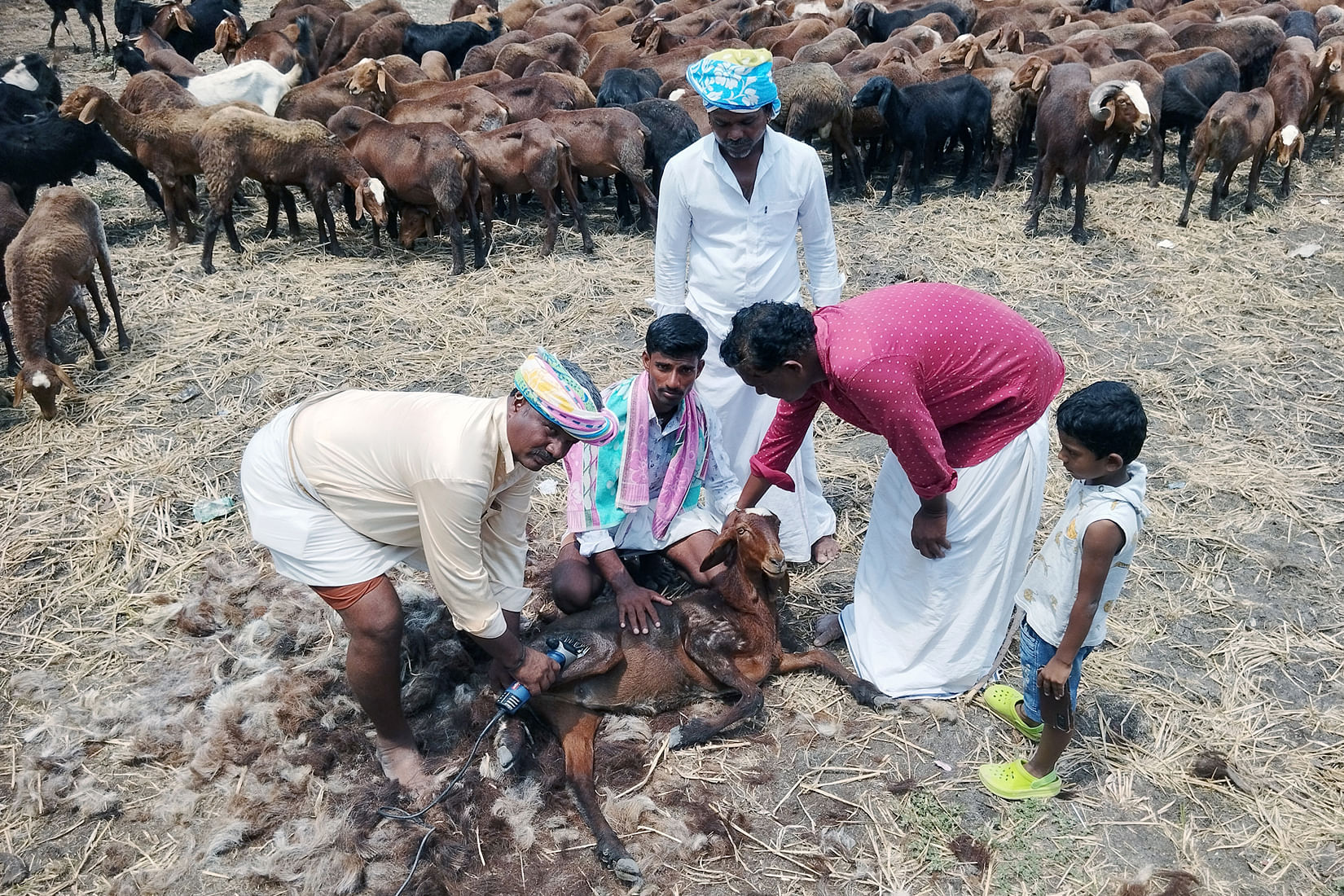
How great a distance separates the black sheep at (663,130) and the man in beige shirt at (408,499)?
21.1 feet

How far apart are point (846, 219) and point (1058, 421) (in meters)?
6.79

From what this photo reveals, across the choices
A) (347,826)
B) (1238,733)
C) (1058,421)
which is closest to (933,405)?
(1058,421)

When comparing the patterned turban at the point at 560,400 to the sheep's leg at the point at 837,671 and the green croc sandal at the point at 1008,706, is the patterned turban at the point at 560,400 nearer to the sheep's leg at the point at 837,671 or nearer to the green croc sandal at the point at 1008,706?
the sheep's leg at the point at 837,671

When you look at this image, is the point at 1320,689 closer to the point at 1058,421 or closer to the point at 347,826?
the point at 1058,421

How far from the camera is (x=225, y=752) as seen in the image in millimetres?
3551

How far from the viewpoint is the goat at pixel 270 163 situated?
8.20 metres

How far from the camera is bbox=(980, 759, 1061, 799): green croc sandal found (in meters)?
3.38

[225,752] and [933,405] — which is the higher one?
[933,405]

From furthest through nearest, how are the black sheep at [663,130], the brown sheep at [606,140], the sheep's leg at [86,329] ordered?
the black sheep at [663,130] → the brown sheep at [606,140] → the sheep's leg at [86,329]

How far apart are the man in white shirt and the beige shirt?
1.50m

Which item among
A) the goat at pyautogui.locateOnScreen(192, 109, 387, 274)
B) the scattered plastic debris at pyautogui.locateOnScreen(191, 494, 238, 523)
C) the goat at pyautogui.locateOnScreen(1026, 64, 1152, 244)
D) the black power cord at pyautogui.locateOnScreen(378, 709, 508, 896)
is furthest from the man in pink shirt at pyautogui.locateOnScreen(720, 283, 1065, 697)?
the goat at pyautogui.locateOnScreen(192, 109, 387, 274)

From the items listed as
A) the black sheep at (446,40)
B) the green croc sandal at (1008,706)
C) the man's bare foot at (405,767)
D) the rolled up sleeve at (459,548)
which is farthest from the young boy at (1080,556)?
the black sheep at (446,40)

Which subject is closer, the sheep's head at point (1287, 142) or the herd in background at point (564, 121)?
the herd in background at point (564, 121)

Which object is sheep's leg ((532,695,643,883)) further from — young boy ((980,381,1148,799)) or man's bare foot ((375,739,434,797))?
young boy ((980,381,1148,799))
